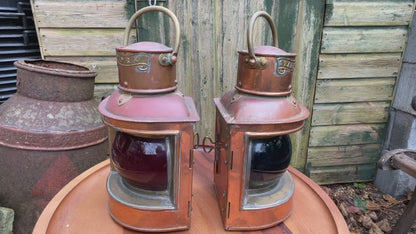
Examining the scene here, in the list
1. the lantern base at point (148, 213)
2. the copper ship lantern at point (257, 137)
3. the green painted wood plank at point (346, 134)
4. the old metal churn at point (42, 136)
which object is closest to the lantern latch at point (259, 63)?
the copper ship lantern at point (257, 137)

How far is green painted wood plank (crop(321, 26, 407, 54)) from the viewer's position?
6.11ft

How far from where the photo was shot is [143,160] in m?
0.79

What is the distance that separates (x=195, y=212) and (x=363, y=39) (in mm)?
1737

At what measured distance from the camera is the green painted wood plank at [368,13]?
5.94 ft

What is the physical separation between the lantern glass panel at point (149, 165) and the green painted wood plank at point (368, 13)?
1.58 m

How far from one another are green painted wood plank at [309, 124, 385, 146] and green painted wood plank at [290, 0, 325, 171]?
0.11 m

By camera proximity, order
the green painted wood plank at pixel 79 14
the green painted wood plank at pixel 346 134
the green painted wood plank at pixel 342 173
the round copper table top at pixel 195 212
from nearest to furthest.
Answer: the round copper table top at pixel 195 212 → the green painted wood plank at pixel 79 14 → the green painted wood plank at pixel 346 134 → the green painted wood plank at pixel 342 173

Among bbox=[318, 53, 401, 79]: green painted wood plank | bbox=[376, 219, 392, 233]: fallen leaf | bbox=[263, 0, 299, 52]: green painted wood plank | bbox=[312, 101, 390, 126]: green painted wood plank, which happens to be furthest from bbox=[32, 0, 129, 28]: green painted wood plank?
bbox=[376, 219, 392, 233]: fallen leaf

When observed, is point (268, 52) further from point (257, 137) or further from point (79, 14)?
point (79, 14)

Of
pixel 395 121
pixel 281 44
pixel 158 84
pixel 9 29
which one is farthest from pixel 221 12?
pixel 395 121

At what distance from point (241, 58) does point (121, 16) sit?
3.73 feet

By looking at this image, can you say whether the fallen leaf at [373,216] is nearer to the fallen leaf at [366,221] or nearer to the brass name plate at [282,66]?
the fallen leaf at [366,221]

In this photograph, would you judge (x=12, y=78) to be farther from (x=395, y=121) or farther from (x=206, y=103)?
(x=395, y=121)

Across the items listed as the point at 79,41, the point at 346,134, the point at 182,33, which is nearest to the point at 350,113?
the point at 346,134
